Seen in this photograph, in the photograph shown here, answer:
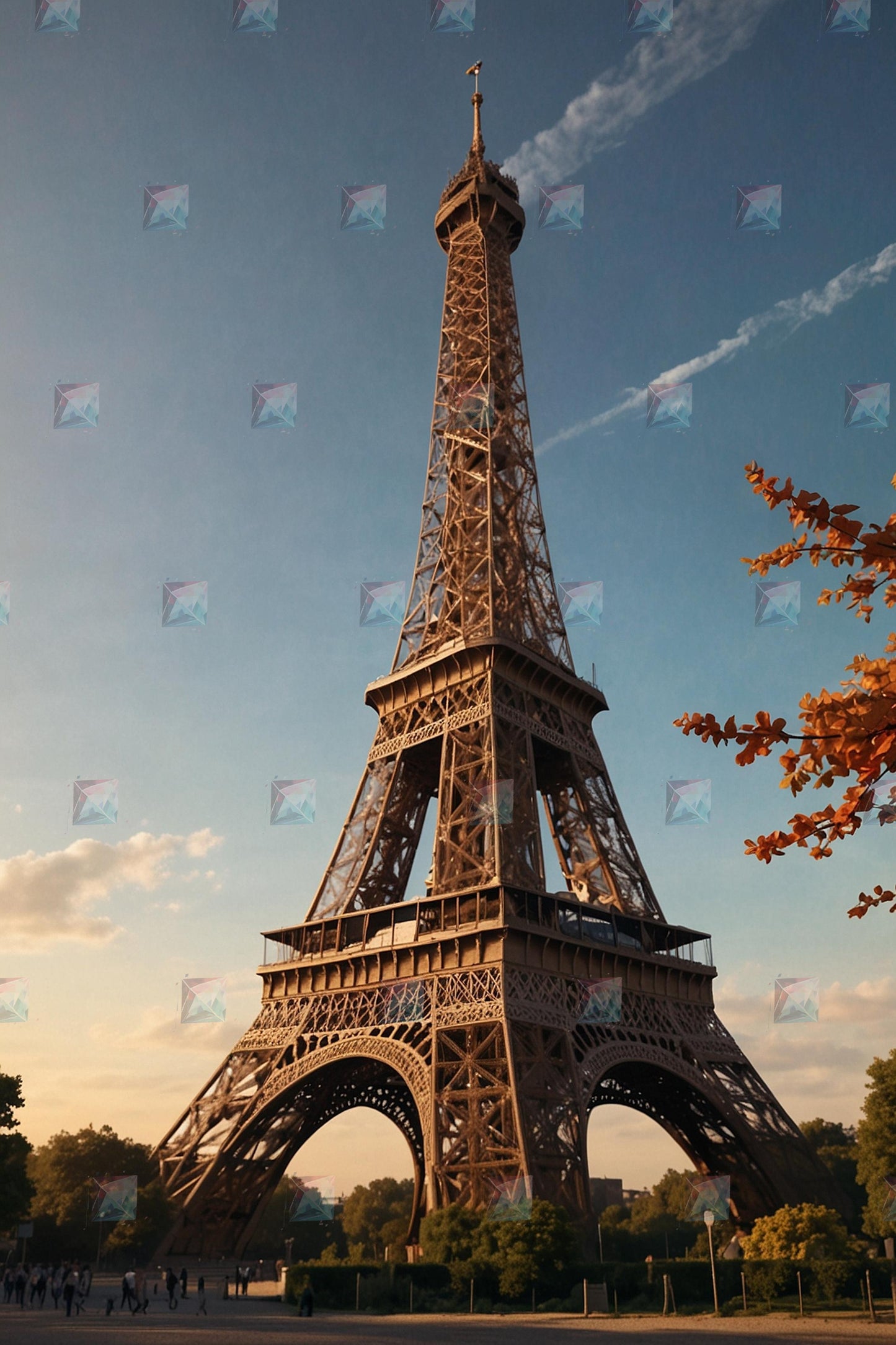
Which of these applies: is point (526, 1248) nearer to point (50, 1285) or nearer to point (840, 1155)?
point (50, 1285)

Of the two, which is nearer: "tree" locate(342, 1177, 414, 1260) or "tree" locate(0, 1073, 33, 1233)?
"tree" locate(0, 1073, 33, 1233)

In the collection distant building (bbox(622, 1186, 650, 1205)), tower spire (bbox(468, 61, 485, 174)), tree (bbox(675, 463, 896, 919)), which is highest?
tower spire (bbox(468, 61, 485, 174))

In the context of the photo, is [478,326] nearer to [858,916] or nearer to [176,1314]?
[176,1314]

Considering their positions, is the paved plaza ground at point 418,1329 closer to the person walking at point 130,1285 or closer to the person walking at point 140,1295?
the person walking at point 140,1295

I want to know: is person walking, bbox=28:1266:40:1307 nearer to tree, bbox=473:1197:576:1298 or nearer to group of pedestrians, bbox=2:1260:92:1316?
group of pedestrians, bbox=2:1260:92:1316

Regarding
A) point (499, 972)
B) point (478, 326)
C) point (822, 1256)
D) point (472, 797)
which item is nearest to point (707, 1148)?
point (822, 1256)

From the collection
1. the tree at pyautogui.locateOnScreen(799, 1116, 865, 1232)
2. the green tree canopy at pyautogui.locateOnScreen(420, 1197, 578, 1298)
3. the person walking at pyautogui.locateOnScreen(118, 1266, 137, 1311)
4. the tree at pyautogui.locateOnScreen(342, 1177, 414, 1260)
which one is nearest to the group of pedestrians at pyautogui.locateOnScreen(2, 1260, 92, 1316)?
the person walking at pyautogui.locateOnScreen(118, 1266, 137, 1311)
